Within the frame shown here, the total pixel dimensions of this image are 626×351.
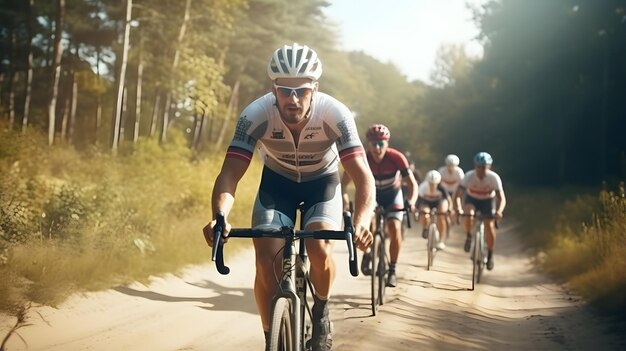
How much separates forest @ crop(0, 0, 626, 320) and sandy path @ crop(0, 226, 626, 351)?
0.81 m

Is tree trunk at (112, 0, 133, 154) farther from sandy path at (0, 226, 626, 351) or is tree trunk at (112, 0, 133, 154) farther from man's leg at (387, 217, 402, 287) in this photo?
man's leg at (387, 217, 402, 287)

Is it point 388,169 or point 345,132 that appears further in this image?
point 388,169

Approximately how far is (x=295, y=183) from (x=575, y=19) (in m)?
25.9

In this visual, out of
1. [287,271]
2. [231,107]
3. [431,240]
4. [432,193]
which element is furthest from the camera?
[231,107]

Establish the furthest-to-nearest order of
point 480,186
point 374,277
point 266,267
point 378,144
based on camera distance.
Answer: point 480,186
point 378,144
point 374,277
point 266,267

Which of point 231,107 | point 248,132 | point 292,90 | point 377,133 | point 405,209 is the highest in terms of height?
point 231,107

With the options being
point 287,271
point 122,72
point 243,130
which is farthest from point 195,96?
point 287,271

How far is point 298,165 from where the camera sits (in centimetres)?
536

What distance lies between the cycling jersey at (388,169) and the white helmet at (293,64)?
543 cm

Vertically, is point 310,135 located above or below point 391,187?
above

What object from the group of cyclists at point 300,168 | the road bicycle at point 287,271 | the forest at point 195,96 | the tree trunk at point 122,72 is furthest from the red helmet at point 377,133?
the tree trunk at point 122,72

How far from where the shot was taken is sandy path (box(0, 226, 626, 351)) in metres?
6.91

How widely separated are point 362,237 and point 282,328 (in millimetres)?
731

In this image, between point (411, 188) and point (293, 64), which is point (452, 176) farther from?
point (293, 64)
